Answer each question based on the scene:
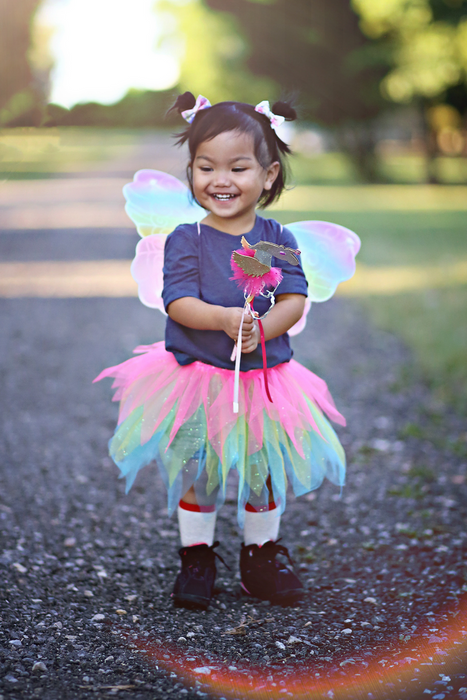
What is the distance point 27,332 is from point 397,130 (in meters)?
67.2

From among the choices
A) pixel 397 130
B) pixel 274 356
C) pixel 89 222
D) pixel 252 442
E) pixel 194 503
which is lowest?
pixel 194 503

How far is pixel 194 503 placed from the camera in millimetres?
2439

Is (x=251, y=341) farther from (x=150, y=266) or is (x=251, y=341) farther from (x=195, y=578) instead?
(x=195, y=578)

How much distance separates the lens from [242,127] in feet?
7.39

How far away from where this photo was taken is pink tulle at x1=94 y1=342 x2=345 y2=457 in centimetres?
229

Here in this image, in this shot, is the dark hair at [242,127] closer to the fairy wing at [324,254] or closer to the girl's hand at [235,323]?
the fairy wing at [324,254]

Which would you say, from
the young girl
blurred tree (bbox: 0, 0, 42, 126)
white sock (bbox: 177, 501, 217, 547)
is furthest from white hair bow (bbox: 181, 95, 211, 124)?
blurred tree (bbox: 0, 0, 42, 126)

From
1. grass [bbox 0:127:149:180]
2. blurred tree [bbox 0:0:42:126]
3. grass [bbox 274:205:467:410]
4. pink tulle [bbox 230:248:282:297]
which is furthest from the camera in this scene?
blurred tree [bbox 0:0:42:126]

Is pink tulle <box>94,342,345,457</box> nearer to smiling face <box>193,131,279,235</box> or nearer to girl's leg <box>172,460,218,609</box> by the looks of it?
girl's leg <box>172,460,218,609</box>

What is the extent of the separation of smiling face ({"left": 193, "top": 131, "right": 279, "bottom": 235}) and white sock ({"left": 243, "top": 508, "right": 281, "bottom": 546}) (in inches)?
36.9

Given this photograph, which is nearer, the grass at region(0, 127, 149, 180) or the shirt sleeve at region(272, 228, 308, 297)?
the shirt sleeve at region(272, 228, 308, 297)

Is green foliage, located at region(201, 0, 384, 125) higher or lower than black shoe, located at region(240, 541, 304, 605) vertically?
higher

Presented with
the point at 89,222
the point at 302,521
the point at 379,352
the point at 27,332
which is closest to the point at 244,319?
the point at 302,521

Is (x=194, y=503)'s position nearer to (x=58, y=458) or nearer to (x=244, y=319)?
(x=244, y=319)
